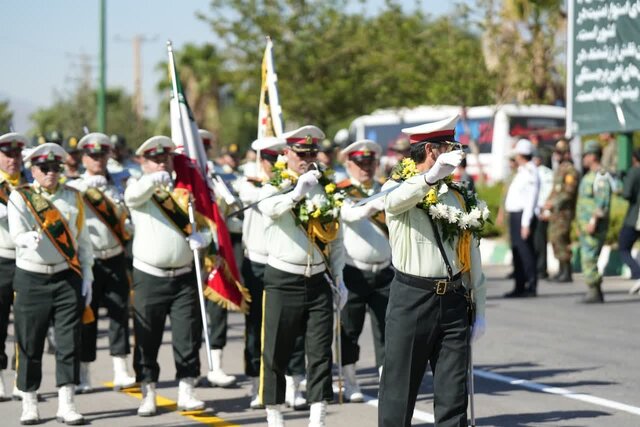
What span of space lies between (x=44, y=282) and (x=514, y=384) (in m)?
4.10

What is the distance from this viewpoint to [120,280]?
1098cm

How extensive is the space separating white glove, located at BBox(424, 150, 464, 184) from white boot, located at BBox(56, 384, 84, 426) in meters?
3.93

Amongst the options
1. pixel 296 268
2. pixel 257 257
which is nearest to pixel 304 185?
pixel 296 268

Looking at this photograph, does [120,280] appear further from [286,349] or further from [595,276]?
[595,276]

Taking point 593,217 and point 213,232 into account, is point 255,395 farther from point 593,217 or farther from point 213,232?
point 593,217

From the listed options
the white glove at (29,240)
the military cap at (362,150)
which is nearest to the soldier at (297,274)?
the military cap at (362,150)

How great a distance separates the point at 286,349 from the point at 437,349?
190 centimetres

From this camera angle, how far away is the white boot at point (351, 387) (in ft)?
31.7

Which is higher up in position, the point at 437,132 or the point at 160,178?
the point at 437,132

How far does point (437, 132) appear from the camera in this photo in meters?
6.62

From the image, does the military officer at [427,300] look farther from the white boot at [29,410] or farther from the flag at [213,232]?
the white boot at [29,410]

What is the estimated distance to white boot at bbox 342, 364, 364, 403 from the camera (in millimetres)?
9664

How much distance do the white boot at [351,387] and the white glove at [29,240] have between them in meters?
2.75

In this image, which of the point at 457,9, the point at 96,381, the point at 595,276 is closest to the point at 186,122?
the point at 96,381
